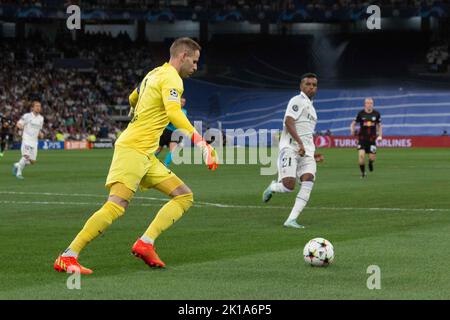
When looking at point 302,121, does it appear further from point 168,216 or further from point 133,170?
point 133,170

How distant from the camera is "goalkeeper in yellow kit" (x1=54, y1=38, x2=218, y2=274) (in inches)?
408

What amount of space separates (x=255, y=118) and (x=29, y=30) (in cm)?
1972

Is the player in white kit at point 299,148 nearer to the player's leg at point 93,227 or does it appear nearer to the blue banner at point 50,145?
the player's leg at point 93,227

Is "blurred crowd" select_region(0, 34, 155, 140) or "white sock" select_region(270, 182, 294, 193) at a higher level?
"blurred crowd" select_region(0, 34, 155, 140)

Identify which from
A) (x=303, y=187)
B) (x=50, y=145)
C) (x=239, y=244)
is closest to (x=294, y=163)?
(x=303, y=187)

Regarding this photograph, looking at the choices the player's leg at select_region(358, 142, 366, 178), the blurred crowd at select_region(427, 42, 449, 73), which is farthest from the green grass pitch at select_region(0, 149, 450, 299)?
the blurred crowd at select_region(427, 42, 449, 73)

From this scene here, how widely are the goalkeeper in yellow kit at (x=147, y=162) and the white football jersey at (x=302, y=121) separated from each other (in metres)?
5.27

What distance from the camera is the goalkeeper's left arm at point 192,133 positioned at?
33.1 ft

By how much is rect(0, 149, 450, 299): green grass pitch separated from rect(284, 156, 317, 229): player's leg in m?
0.28

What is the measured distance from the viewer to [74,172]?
109ft

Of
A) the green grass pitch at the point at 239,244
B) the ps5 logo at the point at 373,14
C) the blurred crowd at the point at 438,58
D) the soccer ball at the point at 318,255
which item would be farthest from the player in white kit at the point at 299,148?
the blurred crowd at the point at 438,58

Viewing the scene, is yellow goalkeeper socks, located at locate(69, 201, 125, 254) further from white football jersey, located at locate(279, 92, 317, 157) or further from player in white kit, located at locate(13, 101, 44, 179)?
player in white kit, located at locate(13, 101, 44, 179)
